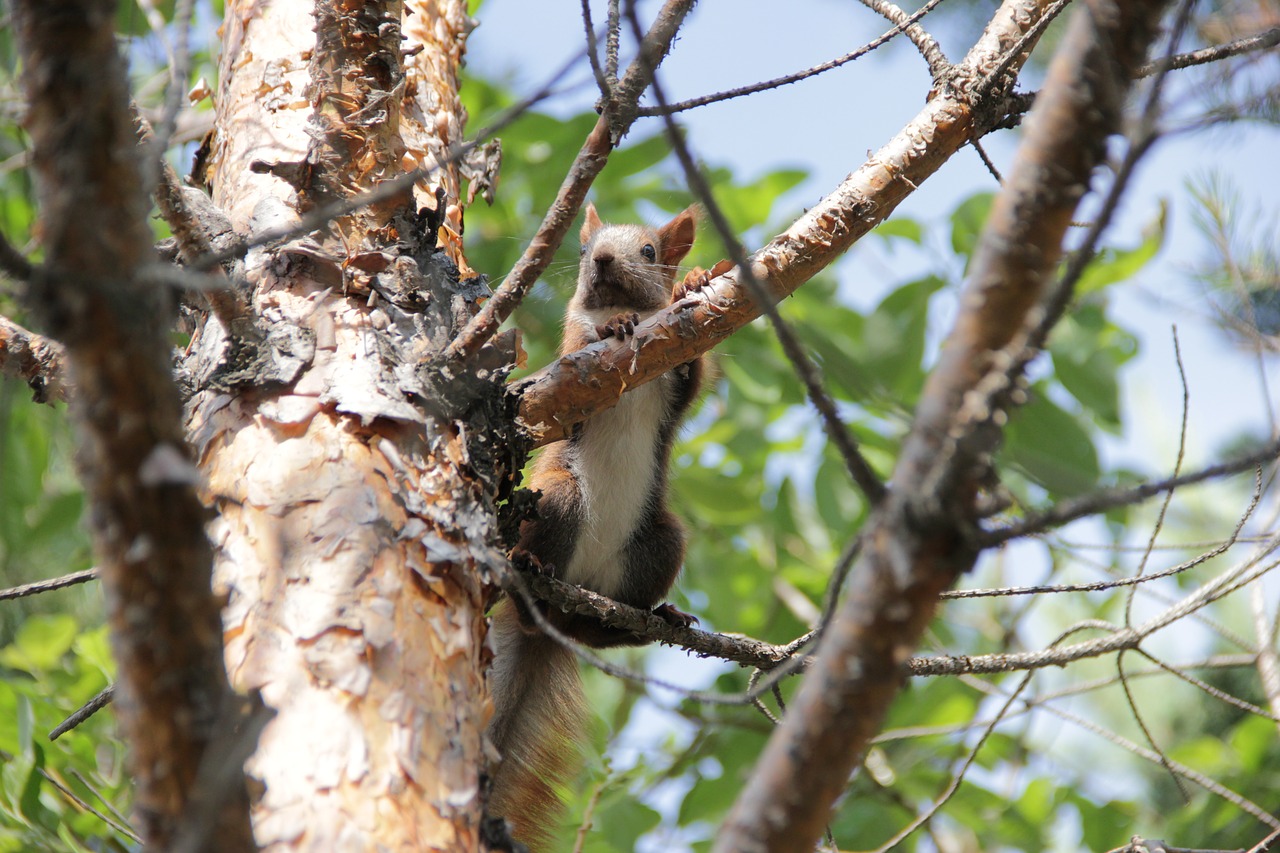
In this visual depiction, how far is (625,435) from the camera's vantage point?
3.81m

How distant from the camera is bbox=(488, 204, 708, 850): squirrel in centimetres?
294

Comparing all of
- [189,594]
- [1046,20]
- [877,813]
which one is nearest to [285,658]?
[189,594]

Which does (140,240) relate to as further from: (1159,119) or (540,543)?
(540,543)

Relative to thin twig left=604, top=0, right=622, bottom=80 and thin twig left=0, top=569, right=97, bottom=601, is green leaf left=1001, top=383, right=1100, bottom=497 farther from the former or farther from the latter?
thin twig left=0, top=569, right=97, bottom=601

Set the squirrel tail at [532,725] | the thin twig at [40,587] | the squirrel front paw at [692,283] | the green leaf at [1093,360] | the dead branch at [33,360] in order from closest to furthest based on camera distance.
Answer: the thin twig at [40,587] → the dead branch at [33,360] → the squirrel front paw at [692,283] → the squirrel tail at [532,725] → the green leaf at [1093,360]

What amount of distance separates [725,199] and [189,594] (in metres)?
3.72

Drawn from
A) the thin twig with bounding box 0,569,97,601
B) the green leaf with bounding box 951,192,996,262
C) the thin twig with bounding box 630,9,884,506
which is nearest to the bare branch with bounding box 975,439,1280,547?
the thin twig with bounding box 630,9,884,506

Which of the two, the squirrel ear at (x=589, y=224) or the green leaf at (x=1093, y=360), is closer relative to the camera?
the green leaf at (x=1093, y=360)

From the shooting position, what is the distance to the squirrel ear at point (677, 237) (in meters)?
4.45

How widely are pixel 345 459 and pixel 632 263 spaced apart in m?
2.48

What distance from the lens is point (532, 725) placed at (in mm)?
3014

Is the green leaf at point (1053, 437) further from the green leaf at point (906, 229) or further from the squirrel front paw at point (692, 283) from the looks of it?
the squirrel front paw at point (692, 283)

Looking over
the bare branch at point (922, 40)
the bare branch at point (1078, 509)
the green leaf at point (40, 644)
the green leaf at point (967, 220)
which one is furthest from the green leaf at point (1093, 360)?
the green leaf at point (40, 644)

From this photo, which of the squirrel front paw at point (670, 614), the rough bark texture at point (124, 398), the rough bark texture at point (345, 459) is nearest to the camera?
the rough bark texture at point (124, 398)
